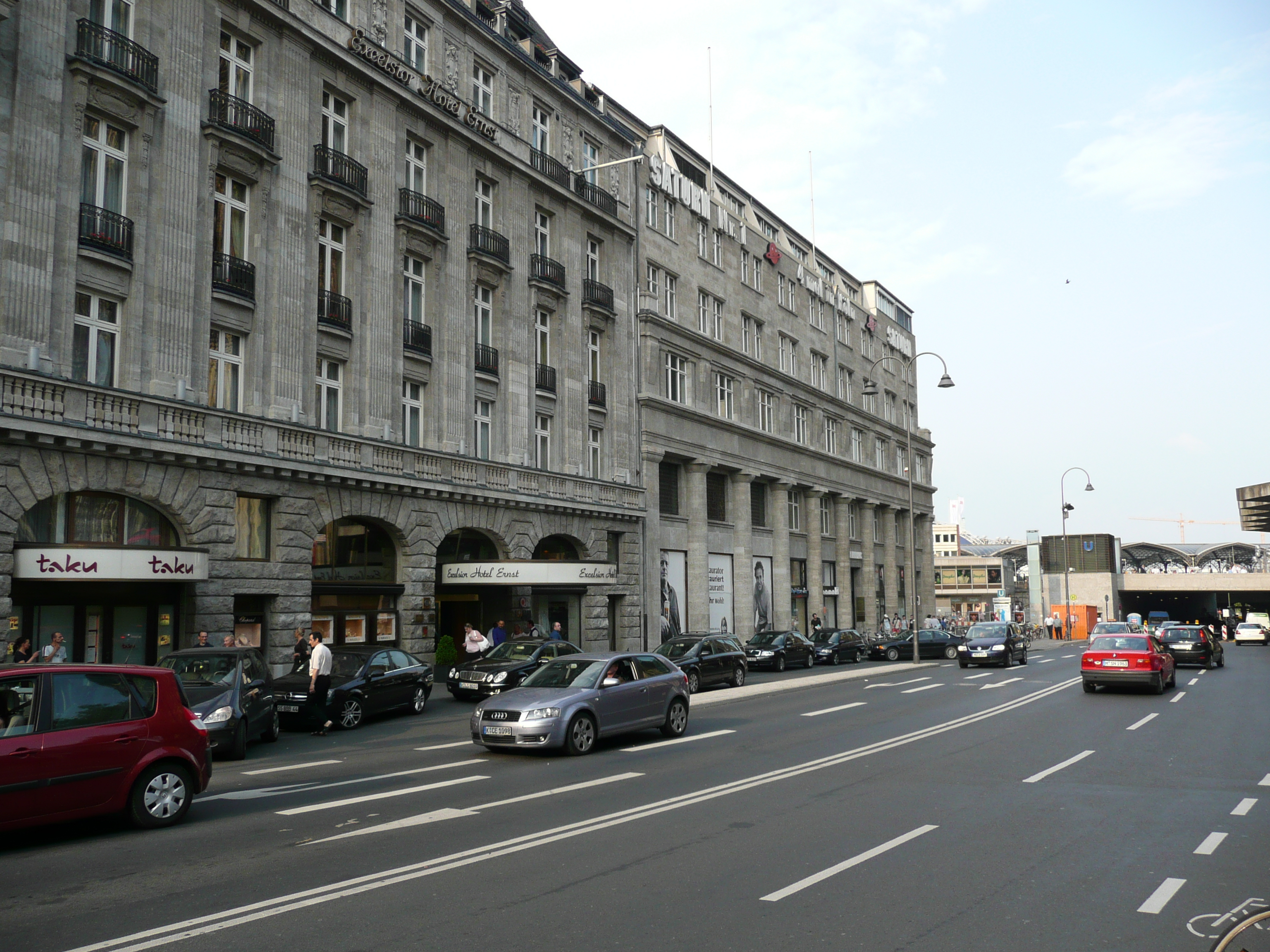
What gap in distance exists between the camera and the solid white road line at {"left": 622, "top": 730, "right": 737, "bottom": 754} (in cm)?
1590

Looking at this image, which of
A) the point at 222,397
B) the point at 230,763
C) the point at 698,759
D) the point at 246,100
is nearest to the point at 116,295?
the point at 222,397

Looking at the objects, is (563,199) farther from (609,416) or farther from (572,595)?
(572,595)

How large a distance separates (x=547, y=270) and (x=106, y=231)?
17173mm

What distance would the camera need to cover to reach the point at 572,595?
3694 centimetres

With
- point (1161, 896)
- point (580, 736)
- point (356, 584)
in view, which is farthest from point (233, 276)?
point (1161, 896)

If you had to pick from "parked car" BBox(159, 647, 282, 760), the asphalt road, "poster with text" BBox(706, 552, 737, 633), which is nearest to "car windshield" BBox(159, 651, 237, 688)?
"parked car" BBox(159, 647, 282, 760)

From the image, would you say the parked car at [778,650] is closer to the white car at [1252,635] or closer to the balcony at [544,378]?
the balcony at [544,378]

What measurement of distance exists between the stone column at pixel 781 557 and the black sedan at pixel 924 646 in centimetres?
593

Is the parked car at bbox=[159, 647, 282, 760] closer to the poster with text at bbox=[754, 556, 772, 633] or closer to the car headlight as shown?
the car headlight

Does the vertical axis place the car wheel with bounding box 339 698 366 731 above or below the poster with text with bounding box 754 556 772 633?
below

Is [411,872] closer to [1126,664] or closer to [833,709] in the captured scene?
[833,709]

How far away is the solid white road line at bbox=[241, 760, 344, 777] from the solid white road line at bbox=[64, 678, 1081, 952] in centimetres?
606

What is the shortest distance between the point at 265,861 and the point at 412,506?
21.2 metres

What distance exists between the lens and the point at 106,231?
72.7 ft
